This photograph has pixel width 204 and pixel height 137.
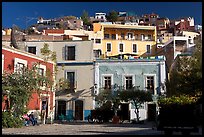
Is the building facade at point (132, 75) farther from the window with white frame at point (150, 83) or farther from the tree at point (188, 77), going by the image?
the tree at point (188, 77)

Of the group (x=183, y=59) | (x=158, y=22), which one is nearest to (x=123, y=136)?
(x=183, y=59)

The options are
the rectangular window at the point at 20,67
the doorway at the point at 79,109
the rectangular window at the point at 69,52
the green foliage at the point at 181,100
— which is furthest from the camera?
the rectangular window at the point at 69,52

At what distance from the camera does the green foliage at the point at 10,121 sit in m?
24.2

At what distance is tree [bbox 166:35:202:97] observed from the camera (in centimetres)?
2581

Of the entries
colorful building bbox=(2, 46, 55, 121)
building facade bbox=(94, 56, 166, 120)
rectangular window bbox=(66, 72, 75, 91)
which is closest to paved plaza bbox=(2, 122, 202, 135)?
colorful building bbox=(2, 46, 55, 121)

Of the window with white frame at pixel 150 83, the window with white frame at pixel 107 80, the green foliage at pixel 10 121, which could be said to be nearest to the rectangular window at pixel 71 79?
the window with white frame at pixel 107 80

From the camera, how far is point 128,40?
61.3 metres

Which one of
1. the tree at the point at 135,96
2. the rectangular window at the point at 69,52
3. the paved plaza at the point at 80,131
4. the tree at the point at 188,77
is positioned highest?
the rectangular window at the point at 69,52

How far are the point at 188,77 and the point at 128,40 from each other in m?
34.9

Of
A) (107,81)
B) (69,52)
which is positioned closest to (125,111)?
(107,81)

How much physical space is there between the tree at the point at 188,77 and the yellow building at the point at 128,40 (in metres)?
30.0

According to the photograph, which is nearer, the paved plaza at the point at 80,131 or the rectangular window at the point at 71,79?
the paved plaza at the point at 80,131

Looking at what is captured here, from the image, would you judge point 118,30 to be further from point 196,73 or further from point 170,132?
point 170,132

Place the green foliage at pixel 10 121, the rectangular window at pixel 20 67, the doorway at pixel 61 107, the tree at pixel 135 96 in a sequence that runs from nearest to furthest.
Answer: the green foliage at pixel 10 121 < the rectangular window at pixel 20 67 < the tree at pixel 135 96 < the doorway at pixel 61 107
